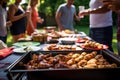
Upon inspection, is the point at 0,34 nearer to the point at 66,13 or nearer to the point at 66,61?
the point at 66,13

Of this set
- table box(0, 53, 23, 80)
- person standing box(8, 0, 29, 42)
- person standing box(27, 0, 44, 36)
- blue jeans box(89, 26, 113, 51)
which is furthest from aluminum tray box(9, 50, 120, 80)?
person standing box(27, 0, 44, 36)

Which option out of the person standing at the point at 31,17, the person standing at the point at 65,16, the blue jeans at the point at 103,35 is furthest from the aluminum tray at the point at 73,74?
the person standing at the point at 65,16

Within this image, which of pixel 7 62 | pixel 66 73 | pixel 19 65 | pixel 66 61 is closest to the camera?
pixel 66 73

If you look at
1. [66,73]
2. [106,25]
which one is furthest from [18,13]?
[66,73]

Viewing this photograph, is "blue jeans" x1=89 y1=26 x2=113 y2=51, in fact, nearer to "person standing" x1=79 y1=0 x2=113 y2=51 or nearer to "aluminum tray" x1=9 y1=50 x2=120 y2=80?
"person standing" x1=79 y1=0 x2=113 y2=51

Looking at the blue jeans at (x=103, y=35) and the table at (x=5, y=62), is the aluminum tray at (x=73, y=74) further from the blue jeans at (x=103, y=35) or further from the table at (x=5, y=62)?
the blue jeans at (x=103, y=35)

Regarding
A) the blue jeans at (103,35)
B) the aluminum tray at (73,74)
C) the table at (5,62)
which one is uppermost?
the aluminum tray at (73,74)

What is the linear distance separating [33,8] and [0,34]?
1.47 m

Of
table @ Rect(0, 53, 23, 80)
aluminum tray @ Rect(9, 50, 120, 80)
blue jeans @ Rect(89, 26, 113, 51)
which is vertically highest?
aluminum tray @ Rect(9, 50, 120, 80)

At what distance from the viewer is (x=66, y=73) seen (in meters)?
1.50

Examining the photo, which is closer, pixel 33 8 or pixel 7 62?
pixel 7 62

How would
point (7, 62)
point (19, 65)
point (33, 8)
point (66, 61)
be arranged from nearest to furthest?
point (19, 65), point (66, 61), point (7, 62), point (33, 8)

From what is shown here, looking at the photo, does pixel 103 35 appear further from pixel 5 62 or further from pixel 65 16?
pixel 5 62

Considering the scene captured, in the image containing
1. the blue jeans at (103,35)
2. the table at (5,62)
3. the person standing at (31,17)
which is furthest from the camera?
the person standing at (31,17)
